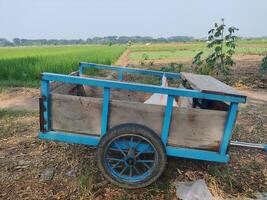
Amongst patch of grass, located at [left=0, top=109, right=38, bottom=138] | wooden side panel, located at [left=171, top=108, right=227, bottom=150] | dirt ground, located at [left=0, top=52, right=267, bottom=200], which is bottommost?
patch of grass, located at [left=0, top=109, right=38, bottom=138]

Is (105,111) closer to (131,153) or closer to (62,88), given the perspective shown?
(131,153)

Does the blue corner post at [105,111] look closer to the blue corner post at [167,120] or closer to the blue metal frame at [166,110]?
the blue metal frame at [166,110]

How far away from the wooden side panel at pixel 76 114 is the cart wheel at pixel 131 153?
0.23 m

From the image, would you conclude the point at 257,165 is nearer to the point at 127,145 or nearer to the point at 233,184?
the point at 233,184

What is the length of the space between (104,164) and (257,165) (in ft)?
6.56

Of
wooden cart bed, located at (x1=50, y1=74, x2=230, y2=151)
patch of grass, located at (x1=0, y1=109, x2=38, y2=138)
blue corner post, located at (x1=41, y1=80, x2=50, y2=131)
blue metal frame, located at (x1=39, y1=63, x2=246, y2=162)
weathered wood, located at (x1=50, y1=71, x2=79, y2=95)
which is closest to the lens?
blue metal frame, located at (x1=39, y1=63, x2=246, y2=162)

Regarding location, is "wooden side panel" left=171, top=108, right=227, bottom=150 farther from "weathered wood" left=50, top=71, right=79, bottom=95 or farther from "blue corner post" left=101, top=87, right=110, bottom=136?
"weathered wood" left=50, top=71, right=79, bottom=95

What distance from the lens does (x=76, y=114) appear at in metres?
2.97

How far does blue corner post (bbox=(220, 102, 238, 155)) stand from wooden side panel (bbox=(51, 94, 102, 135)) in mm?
1237

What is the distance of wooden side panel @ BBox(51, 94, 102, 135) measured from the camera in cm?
295

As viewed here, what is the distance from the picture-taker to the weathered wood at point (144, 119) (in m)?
2.82

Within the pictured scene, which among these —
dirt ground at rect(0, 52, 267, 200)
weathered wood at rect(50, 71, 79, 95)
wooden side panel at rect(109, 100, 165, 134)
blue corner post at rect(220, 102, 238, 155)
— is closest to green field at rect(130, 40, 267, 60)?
dirt ground at rect(0, 52, 267, 200)

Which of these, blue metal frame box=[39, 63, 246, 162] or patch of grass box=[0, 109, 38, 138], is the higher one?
blue metal frame box=[39, 63, 246, 162]

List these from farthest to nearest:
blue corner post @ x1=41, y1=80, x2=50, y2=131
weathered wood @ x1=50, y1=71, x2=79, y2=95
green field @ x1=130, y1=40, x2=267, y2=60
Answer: green field @ x1=130, y1=40, x2=267, y2=60, weathered wood @ x1=50, y1=71, x2=79, y2=95, blue corner post @ x1=41, y1=80, x2=50, y2=131
